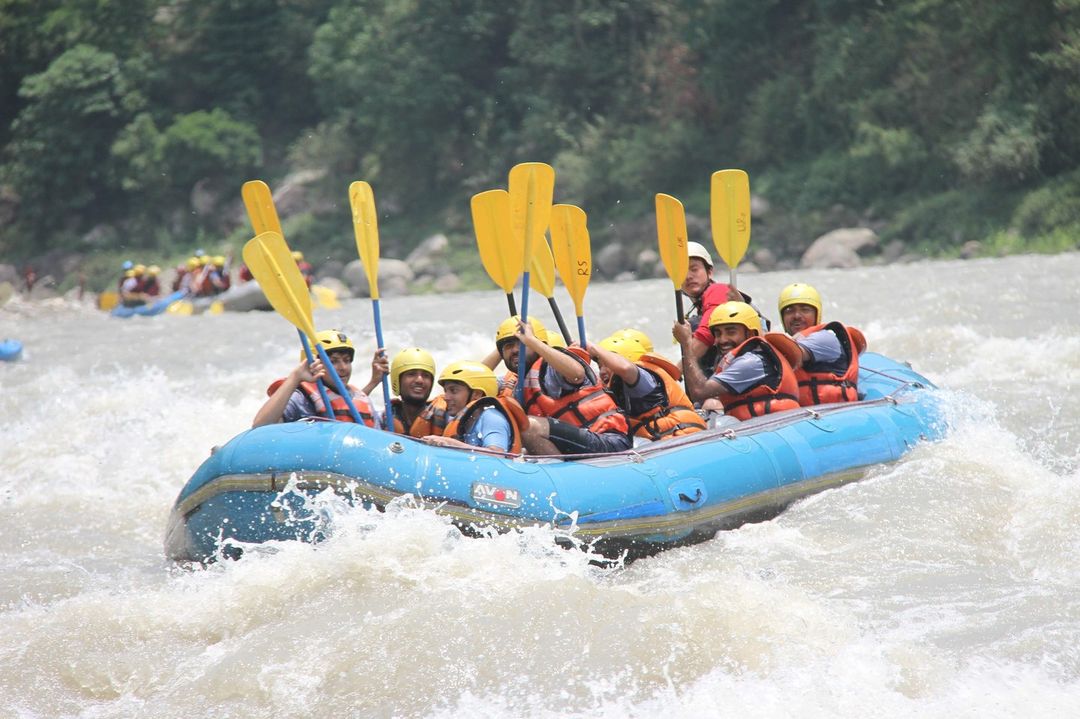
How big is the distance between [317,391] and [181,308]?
48.2 ft

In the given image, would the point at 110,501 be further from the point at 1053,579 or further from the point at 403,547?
the point at 1053,579

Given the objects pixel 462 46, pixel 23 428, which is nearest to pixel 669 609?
pixel 23 428

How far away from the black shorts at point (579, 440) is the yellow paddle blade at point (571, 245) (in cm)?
155

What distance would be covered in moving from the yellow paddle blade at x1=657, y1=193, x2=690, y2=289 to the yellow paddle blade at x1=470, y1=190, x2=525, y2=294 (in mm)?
1017

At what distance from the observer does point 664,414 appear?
633 centimetres

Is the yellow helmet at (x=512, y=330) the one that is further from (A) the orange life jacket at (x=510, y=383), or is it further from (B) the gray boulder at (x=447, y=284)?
(B) the gray boulder at (x=447, y=284)

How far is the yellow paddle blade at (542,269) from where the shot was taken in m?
6.91

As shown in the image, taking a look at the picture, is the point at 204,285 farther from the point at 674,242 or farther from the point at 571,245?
the point at 674,242

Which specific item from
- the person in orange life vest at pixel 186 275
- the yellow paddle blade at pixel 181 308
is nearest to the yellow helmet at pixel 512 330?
the yellow paddle blade at pixel 181 308

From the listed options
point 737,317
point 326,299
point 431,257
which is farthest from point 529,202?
point 431,257

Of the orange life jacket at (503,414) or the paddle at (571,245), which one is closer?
the orange life jacket at (503,414)

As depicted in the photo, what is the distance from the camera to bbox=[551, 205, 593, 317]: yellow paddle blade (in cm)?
743

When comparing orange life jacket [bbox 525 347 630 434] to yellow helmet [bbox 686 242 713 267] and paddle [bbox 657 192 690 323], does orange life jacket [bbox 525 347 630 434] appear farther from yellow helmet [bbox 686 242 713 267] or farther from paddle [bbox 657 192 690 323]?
yellow helmet [bbox 686 242 713 267]

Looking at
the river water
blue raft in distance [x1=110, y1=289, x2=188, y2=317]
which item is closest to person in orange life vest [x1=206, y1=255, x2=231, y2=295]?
blue raft in distance [x1=110, y1=289, x2=188, y2=317]
